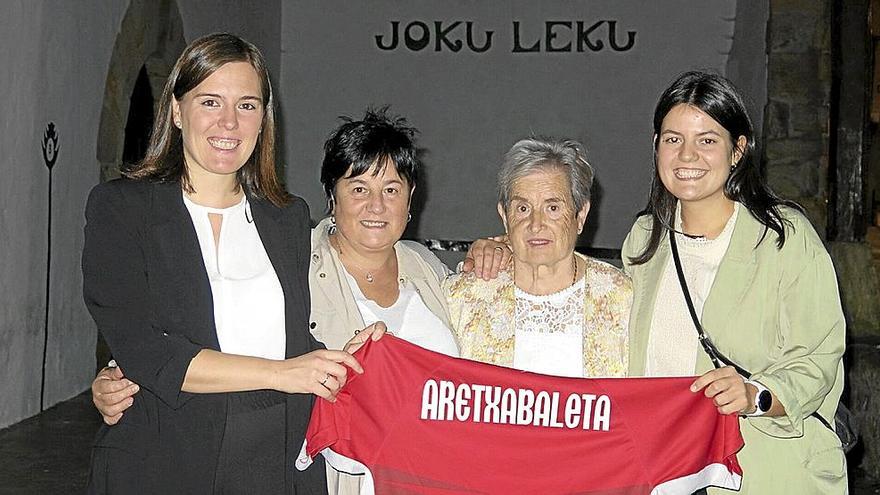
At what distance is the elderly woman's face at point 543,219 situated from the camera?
2.66m

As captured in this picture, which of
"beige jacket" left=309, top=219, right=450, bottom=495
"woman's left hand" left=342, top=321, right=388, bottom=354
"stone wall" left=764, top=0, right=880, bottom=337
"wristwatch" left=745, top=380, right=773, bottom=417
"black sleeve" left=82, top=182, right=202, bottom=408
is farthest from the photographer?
"stone wall" left=764, top=0, right=880, bottom=337

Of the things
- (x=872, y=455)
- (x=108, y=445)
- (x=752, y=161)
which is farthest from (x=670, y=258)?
(x=872, y=455)

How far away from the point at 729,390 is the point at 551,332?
49 centimetres

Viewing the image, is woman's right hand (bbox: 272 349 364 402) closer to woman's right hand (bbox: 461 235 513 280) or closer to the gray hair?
woman's right hand (bbox: 461 235 513 280)

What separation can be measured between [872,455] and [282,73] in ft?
20.9

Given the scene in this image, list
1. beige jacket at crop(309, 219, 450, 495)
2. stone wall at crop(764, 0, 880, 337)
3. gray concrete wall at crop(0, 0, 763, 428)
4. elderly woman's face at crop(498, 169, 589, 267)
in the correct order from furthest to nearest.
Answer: gray concrete wall at crop(0, 0, 763, 428), stone wall at crop(764, 0, 880, 337), elderly woman's face at crop(498, 169, 589, 267), beige jacket at crop(309, 219, 450, 495)

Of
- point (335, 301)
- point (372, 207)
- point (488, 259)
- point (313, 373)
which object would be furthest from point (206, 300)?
point (488, 259)

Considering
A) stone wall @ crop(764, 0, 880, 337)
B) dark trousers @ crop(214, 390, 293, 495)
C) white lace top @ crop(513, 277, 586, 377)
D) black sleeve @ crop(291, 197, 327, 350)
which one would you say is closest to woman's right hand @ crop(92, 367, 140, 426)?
dark trousers @ crop(214, 390, 293, 495)

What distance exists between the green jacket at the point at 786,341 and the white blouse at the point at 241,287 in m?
0.92

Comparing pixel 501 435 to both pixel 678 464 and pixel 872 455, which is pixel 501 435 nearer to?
pixel 678 464

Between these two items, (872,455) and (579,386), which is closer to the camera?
(579,386)

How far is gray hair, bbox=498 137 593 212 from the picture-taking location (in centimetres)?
272

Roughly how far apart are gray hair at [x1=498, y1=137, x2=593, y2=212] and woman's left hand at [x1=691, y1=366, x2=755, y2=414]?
58 centimetres

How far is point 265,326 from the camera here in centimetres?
216
